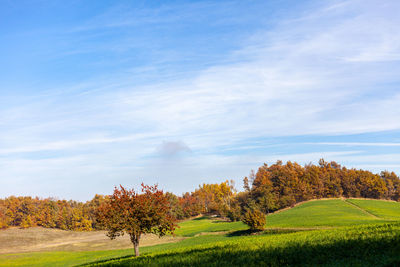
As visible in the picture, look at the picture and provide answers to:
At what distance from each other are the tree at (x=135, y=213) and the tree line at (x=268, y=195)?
217 ft

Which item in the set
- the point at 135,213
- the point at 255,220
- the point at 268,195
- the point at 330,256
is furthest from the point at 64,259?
the point at 268,195

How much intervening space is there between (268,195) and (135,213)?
7967cm

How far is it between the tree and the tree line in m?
66.2

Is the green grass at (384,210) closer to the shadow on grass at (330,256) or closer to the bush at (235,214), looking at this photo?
the bush at (235,214)

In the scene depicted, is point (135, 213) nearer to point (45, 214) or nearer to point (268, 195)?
point (268, 195)

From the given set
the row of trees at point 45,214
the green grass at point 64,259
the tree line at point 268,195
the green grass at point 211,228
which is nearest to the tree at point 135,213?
the green grass at point 64,259

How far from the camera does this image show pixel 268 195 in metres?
99.4

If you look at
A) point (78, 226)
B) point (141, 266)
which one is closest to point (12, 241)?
point (78, 226)

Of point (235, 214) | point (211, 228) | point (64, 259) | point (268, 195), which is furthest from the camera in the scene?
point (268, 195)

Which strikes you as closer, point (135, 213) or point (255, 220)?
point (135, 213)

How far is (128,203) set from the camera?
26.7m

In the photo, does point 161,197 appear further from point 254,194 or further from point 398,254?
point 254,194

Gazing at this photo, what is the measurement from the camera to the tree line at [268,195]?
337 ft

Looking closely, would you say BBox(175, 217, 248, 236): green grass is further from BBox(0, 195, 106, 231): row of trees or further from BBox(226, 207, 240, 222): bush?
BBox(0, 195, 106, 231): row of trees
